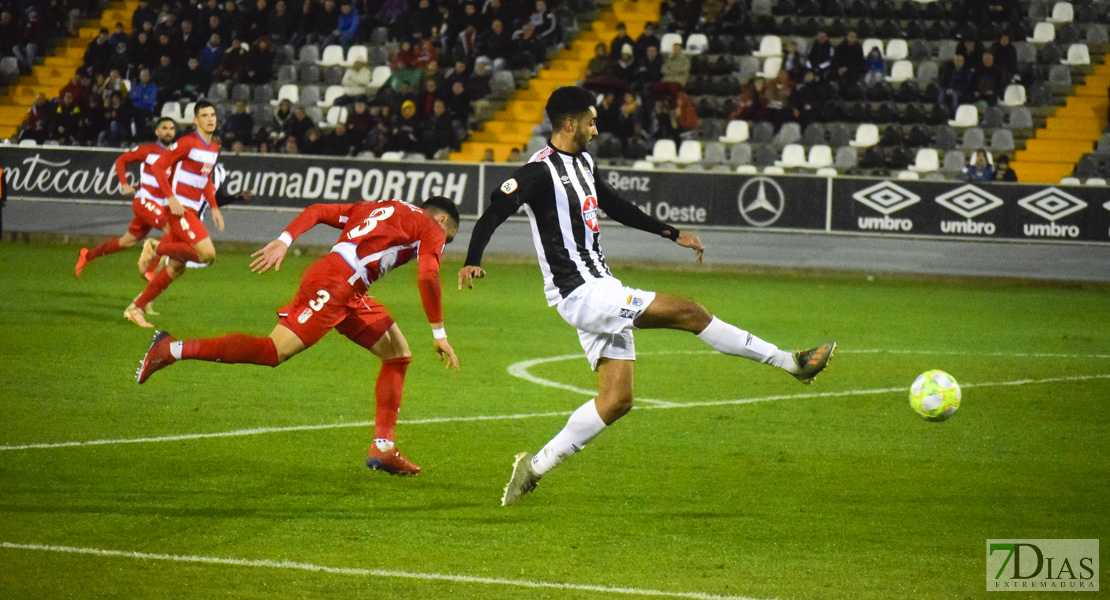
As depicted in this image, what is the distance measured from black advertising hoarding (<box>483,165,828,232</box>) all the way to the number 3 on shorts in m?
14.1

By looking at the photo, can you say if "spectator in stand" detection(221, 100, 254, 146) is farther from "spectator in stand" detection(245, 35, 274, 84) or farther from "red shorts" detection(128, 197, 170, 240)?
"red shorts" detection(128, 197, 170, 240)

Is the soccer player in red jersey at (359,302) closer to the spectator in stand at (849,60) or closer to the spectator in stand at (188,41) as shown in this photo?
the spectator in stand at (849,60)

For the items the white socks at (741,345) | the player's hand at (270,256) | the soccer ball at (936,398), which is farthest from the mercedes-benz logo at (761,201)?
the player's hand at (270,256)

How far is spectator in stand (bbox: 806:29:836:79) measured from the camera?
2330cm

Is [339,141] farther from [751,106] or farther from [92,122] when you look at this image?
[751,106]

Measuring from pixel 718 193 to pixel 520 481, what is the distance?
14.6 metres

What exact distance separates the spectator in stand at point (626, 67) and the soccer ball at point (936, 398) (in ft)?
55.0

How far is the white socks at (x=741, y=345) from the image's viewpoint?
673cm

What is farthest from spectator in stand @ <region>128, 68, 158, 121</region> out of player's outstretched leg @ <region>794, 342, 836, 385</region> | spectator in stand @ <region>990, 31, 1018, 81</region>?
player's outstretched leg @ <region>794, 342, 836, 385</region>

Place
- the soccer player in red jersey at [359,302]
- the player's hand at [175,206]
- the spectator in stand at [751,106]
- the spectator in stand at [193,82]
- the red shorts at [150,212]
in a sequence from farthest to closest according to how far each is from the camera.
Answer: the spectator in stand at [193,82], the spectator in stand at [751,106], the red shorts at [150,212], the player's hand at [175,206], the soccer player in red jersey at [359,302]

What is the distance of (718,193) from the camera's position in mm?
20875

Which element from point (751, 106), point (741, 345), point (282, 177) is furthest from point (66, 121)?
point (741, 345)

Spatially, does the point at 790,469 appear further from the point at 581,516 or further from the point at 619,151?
the point at 619,151

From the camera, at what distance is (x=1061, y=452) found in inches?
332
